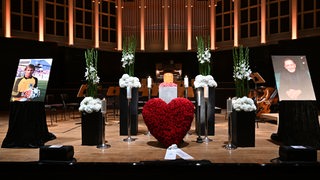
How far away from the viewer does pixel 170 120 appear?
4660mm

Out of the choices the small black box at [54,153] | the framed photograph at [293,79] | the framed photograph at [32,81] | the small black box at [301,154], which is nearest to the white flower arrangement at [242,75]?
the framed photograph at [293,79]

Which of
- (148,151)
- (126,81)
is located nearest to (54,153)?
(148,151)

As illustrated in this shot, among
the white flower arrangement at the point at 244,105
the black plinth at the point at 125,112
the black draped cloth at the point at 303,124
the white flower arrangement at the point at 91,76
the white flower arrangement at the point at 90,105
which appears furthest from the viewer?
the black plinth at the point at 125,112

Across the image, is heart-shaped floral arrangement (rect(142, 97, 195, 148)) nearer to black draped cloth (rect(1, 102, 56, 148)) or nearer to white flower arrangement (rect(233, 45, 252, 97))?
white flower arrangement (rect(233, 45, 252, 97))

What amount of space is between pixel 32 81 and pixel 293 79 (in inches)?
163

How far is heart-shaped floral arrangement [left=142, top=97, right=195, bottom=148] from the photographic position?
4.66 meters

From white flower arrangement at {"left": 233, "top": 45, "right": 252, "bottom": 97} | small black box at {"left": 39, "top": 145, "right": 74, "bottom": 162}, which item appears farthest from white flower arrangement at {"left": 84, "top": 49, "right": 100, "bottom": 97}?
white flower arrangement at {"left": 233, "top": 45, "right": 252, "bottom": 97}

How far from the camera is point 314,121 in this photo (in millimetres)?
4648

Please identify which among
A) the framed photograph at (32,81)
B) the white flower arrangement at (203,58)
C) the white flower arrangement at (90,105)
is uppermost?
the white flower arrangement at (203,58)

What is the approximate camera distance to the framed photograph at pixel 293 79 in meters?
4.87

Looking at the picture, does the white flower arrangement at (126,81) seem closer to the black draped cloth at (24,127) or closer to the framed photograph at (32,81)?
the framed photograph at (32,81)

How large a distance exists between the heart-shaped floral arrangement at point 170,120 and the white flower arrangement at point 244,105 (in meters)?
0.69

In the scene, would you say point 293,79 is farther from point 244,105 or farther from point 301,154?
point 301,154

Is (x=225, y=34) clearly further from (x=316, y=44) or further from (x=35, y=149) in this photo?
(x=35, y=149)
